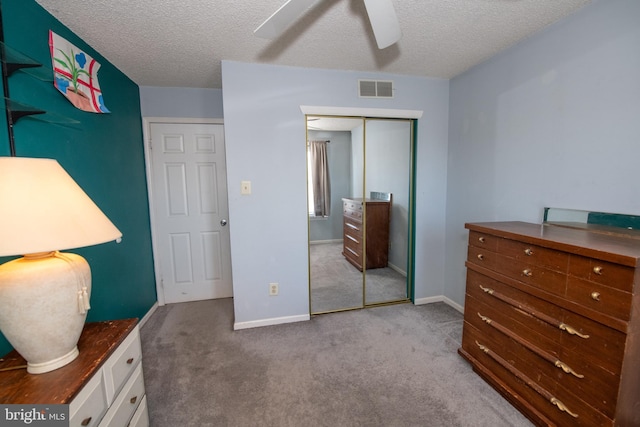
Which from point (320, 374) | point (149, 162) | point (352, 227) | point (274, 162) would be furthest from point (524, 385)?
point (149, 162)

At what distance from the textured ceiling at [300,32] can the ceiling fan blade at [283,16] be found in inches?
11.9

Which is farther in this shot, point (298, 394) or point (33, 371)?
point (298, 394)

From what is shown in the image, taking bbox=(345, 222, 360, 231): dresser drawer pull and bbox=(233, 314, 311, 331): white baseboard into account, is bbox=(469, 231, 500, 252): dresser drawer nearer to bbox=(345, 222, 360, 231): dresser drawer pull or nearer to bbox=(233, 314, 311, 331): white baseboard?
bbox=(345, 222, 360, 231): dresser drawer pull

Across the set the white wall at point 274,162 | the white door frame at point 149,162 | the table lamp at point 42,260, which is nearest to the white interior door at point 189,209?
the white door frame at point 149,162

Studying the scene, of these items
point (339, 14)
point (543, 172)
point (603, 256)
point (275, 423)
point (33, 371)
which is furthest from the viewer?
point (543, 172)

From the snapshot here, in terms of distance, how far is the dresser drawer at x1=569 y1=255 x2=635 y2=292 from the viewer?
42.3 inches

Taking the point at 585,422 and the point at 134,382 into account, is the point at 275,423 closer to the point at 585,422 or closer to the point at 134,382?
the point at 134,382

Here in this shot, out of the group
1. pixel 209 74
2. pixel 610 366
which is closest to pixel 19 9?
pixel 209 74

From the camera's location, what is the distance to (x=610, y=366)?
1.14 m

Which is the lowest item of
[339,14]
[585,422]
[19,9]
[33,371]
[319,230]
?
[585,422]

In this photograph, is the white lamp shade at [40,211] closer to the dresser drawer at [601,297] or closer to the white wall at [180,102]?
the dresser drawer at [601,297]

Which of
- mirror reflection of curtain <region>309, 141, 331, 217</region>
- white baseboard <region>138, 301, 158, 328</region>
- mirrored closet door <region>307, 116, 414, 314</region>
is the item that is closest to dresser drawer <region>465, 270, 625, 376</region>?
mirrored closet door <region>307, 116, 414, 314</region>

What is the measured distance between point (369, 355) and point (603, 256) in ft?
5.09

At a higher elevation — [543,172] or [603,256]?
[543,172]
